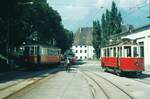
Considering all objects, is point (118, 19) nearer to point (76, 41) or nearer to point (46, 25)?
point (46, 25)

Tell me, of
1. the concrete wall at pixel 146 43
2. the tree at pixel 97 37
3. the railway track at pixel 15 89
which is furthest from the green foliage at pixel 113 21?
the railway track at pixel 15 89

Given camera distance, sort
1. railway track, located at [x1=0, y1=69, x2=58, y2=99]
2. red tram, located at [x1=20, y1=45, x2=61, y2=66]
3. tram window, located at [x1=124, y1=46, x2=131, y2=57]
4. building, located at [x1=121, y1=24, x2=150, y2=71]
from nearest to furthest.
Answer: railway track, located at [x1=0, y1=69, x2=58, y2=99] → tram window, located at [x1=124, y1=46, x2=131, y2=57] → red tram, located at [x1=20, y1=45, x2=61, y2=66] → building, located at [x1=121, y1=24, x2=150, y2=71]

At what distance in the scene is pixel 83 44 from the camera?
562ft

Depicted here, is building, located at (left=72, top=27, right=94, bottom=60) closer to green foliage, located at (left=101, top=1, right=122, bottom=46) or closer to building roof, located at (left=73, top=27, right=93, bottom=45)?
building roof, located at (left=73, top=27, right=93, bottom=45)

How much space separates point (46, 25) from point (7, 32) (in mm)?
33153

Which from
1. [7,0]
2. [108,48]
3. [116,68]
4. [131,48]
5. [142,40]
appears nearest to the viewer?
[131,48]

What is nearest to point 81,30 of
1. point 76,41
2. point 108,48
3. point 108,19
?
point 76,41

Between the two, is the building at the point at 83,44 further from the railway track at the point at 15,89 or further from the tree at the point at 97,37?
the railway track at the point at 15,89

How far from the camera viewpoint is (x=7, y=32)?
1989 inches

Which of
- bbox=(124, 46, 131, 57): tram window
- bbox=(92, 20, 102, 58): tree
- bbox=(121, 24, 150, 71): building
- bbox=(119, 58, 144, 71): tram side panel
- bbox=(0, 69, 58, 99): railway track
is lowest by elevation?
bbox=(0, 69, 58, 99): railway track

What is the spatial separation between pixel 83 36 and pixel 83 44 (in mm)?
4043

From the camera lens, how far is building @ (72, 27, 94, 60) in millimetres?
168125

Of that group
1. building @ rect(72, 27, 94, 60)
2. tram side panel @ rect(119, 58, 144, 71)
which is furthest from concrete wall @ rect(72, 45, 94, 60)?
tram side panel @ rect(119, 58, 144, 71)

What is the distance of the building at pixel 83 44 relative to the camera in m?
168
